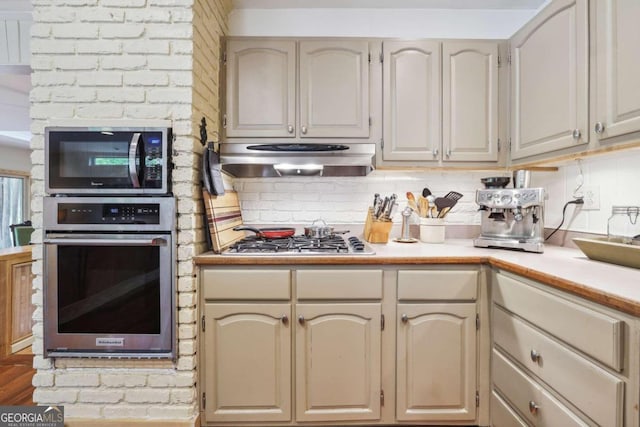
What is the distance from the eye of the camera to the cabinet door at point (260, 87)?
1.89 m

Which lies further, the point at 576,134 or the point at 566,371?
the point at 576,134

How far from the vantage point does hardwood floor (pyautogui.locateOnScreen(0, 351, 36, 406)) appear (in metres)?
1.85

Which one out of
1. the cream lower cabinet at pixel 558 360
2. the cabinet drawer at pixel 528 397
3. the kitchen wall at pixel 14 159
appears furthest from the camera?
the kitchen wall at pixel 14 159

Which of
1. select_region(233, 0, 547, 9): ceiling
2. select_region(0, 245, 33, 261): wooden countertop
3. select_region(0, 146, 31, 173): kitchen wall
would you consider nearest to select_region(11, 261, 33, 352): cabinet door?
select_region(0, 245, 33, 261): wooden countertop

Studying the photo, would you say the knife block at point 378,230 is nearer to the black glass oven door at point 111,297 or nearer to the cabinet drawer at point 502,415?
the cabinet drawer at point 502,415

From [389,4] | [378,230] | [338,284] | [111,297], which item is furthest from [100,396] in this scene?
[389,4]

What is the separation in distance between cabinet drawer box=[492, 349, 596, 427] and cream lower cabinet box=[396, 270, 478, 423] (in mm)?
118

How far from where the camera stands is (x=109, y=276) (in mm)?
1472

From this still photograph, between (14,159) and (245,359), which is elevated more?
(14,159)

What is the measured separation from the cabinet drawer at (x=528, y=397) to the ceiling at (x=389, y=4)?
2165 mm

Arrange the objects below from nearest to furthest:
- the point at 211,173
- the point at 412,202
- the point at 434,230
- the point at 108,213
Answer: the point at 108,213, the point at 211,173, the point at 434,230, the point at 412,202

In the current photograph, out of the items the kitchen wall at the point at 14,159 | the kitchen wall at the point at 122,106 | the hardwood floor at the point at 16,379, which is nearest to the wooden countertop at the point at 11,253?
the hardwood floor at the point at 16,379

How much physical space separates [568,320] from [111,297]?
74.3 inches

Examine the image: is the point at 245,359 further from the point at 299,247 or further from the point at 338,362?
the point at 299,247
